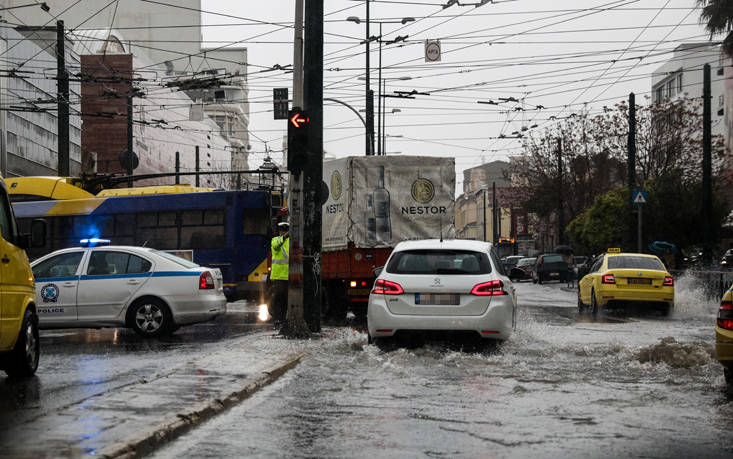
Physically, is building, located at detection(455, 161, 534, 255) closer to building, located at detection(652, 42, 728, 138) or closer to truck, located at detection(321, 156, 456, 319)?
building, located at detection(652, 42, 728, 138)

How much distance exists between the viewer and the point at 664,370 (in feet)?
35.6

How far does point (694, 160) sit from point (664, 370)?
45.6 meters

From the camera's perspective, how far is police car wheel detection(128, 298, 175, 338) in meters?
15.9

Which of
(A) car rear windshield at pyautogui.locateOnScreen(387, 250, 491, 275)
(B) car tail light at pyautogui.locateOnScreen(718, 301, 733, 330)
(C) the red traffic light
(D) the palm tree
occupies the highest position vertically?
(D) the palm tree

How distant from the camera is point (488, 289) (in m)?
12.4

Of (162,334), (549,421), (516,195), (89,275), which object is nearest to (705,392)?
(549,421)

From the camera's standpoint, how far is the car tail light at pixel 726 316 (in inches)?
361

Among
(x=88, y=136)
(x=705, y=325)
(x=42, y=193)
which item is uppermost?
(x=88, y=136)

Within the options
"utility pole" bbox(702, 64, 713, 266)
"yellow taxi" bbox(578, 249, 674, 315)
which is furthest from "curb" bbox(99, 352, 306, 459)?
"utility pole" bbox(702, 64, 713, 266)

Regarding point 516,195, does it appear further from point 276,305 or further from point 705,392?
point 705,392

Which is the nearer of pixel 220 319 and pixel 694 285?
pixel 220 319

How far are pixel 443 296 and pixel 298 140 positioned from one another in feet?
12.3

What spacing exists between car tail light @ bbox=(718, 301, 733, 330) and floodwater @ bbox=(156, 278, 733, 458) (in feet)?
2.03

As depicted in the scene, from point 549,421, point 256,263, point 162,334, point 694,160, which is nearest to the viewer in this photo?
point 549,421
